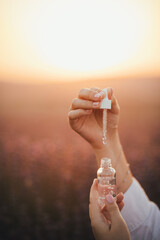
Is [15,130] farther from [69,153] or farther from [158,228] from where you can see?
[158,228]

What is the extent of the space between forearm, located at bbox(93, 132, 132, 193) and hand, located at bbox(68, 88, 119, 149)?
1.6 inches

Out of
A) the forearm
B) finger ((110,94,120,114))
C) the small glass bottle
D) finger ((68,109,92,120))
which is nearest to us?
the small glass bottle

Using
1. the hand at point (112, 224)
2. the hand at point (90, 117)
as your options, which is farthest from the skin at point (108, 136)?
the hand at point (112, 224)

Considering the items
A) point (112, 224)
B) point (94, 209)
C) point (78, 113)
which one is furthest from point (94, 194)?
point (78, 113)

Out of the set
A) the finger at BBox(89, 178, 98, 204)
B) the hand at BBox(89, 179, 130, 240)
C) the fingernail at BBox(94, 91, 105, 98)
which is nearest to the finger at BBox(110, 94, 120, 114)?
the fingernail at BBox(94, 91, 105, 98)

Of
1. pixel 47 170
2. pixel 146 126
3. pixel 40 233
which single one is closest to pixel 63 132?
pixel 47 170

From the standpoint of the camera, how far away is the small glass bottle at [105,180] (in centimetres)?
153

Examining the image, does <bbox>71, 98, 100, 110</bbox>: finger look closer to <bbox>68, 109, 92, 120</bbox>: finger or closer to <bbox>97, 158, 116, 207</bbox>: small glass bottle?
<bbox>68, 109, 92, 120</bbox>: finger

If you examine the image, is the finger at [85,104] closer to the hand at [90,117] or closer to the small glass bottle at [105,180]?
the hand at [90,117]

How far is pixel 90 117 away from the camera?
77.2 inches

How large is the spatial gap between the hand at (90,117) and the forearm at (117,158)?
4 cm

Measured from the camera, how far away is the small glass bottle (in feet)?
5.03

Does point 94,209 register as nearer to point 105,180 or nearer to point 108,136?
point 105,180

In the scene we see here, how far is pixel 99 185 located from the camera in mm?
1545
